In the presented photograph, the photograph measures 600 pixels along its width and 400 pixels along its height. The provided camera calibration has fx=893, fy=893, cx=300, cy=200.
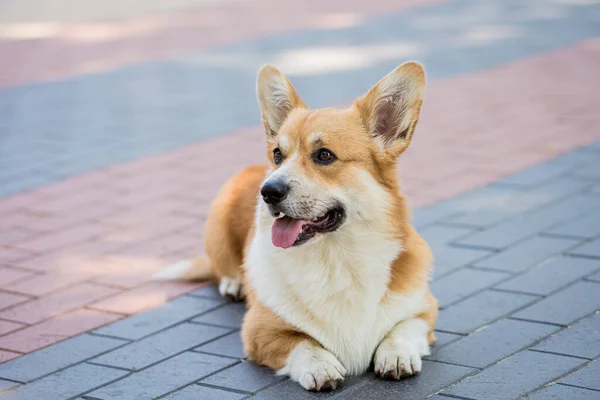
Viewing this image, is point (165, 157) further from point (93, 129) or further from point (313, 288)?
point (313, 288)

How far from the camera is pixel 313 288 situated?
3518 millimetres

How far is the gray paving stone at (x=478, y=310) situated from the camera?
3971 millimetres

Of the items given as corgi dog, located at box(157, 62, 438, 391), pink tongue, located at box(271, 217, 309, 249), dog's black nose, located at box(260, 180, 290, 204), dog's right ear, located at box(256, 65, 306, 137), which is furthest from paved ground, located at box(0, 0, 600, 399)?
dog's right ear, located at box(256, 65, 306, 137)

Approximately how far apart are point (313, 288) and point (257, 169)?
1.23 m

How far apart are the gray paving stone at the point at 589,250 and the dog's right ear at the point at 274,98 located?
1816 millimetres

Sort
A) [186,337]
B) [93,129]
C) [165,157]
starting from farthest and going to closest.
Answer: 1. [93,129]
2. [165,157]
3. [186,337]

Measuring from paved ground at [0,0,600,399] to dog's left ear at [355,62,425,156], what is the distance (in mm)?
909

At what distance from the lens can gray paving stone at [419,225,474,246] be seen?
5113 millimetres

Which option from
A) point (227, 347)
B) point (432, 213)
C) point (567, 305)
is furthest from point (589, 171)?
point (227, 347)

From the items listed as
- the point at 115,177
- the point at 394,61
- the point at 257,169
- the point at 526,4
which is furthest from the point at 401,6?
the point at 257,169

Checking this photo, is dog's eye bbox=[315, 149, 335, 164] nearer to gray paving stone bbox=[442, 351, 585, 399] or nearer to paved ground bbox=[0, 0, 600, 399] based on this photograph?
paved ground bbox=[0, 0, 600, 399]

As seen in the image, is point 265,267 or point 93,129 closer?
point 265,267

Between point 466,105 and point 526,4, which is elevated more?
point 526,4

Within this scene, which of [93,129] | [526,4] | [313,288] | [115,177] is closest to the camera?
[313,288]
